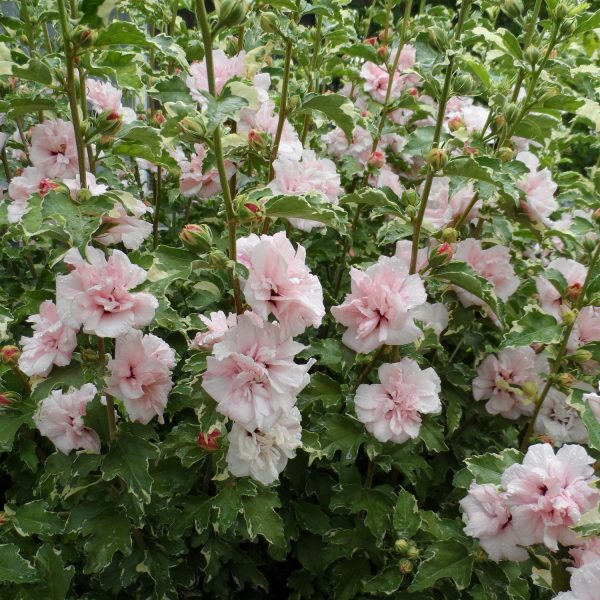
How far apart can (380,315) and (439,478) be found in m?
0.73

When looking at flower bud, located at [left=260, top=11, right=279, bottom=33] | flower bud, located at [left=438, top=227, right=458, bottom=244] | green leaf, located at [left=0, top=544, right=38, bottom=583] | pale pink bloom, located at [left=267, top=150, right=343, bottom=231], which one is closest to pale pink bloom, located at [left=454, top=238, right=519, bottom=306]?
flower bud, located at [left=438, top=227, right=458, bottom=244]

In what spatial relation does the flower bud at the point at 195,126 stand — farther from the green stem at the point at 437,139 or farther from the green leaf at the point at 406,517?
the green leaf at the point at 406,517

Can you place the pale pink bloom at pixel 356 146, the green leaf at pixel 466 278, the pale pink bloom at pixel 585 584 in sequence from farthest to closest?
the pale pink bloom at pixel 356 146 < the green leaf at pixel 466 278 < the pale pink bloom at pixel 585 584

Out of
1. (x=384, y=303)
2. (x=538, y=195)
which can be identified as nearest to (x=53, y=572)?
(x=384, y=303)

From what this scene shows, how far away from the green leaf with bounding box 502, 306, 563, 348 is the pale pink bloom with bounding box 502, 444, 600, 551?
33cm

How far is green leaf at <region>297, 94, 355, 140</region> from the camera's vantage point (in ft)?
4.78

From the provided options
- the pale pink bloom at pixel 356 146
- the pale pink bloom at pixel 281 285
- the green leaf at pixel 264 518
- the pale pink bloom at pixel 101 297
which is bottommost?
the green leaf at pixel 264 518

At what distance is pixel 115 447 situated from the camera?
1.33 metres

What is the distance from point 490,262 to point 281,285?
0.78 meters

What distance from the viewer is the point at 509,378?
166 cm

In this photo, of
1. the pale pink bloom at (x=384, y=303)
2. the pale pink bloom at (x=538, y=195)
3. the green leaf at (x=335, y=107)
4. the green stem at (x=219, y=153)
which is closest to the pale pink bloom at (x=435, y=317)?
the pale pink bloom at (x=384, y=303)

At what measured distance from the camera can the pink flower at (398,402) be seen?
141cm

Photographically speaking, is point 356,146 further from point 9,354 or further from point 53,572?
point 53,572

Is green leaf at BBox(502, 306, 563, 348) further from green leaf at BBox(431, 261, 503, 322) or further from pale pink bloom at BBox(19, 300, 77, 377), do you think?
pale pink bloom at BBox(19, 300, 77, 377)
